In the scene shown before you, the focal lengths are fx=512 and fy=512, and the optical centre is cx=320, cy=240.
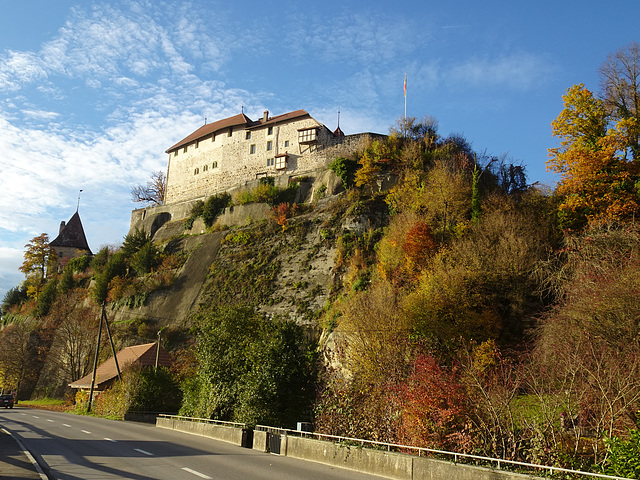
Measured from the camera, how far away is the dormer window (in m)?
53.7

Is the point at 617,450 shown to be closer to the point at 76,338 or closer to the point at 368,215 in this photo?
the point at 368,215

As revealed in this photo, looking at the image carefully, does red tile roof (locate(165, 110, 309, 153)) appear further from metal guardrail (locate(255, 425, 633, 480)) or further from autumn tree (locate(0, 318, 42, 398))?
metal guardrail (locate(255, 425, 633, 480))

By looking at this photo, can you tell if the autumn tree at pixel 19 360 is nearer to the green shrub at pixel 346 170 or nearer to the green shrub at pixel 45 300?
the green shrub at pixel 45 300

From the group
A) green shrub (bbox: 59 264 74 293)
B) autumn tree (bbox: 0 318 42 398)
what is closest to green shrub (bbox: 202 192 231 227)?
green shrub (bbox: 59 264 74 293)

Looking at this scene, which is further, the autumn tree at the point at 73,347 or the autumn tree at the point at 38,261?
the autumn tree at the point at 38,261

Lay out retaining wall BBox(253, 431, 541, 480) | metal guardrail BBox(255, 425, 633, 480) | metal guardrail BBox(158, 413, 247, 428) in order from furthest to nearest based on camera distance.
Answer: metal guardrail BBox(158, 413, 247, 428) → retaining wall BBox(253, 431, 541, 480) → metal guardrail BBox(255, 425, 633, 480)

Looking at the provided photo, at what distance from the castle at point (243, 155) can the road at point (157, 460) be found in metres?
37.0

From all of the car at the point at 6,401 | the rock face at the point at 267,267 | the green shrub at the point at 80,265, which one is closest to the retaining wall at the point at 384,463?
the rock face at the point at 267,267

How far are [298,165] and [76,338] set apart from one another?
28.1 m

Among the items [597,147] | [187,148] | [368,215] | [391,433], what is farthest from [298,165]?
[391,433]

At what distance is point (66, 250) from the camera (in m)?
80.5

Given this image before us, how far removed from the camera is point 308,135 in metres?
54.2

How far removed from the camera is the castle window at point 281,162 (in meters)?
55.3

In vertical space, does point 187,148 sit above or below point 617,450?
above
